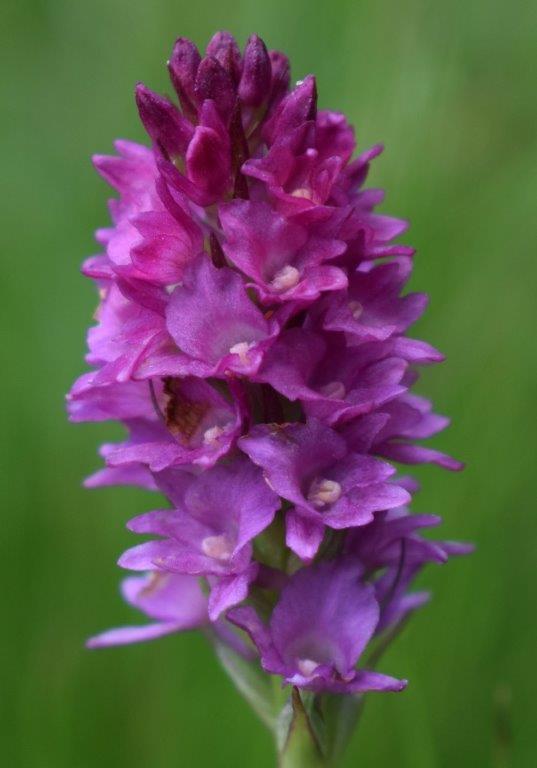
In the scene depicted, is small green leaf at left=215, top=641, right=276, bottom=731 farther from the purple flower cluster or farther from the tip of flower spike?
the tip of flower spike

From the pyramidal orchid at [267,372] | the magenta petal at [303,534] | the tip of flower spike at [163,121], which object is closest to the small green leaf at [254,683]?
the pyramidal orchid at [267,372]

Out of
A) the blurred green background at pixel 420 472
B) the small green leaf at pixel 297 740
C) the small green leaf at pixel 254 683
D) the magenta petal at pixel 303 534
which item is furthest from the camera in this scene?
the blurred green background at pixel 420 472

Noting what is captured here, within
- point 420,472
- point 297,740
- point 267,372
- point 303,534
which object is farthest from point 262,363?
point 420,472

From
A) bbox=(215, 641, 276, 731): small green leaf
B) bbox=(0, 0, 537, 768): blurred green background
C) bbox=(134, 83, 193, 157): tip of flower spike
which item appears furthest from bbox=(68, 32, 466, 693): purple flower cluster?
bbox=(0, 0, 537, 768): blurred green background

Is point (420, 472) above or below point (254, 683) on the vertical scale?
above

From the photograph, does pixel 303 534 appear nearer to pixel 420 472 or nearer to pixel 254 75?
pixel 254 75

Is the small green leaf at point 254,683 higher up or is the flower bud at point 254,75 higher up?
the flower bud at point 254,75

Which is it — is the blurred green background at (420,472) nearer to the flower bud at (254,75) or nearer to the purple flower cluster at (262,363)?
the purple flower cluster at (262,363)

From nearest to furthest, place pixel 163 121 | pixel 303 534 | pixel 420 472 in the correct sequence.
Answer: pixel 303 534 → pixel 163 121 → pixel 420 472
